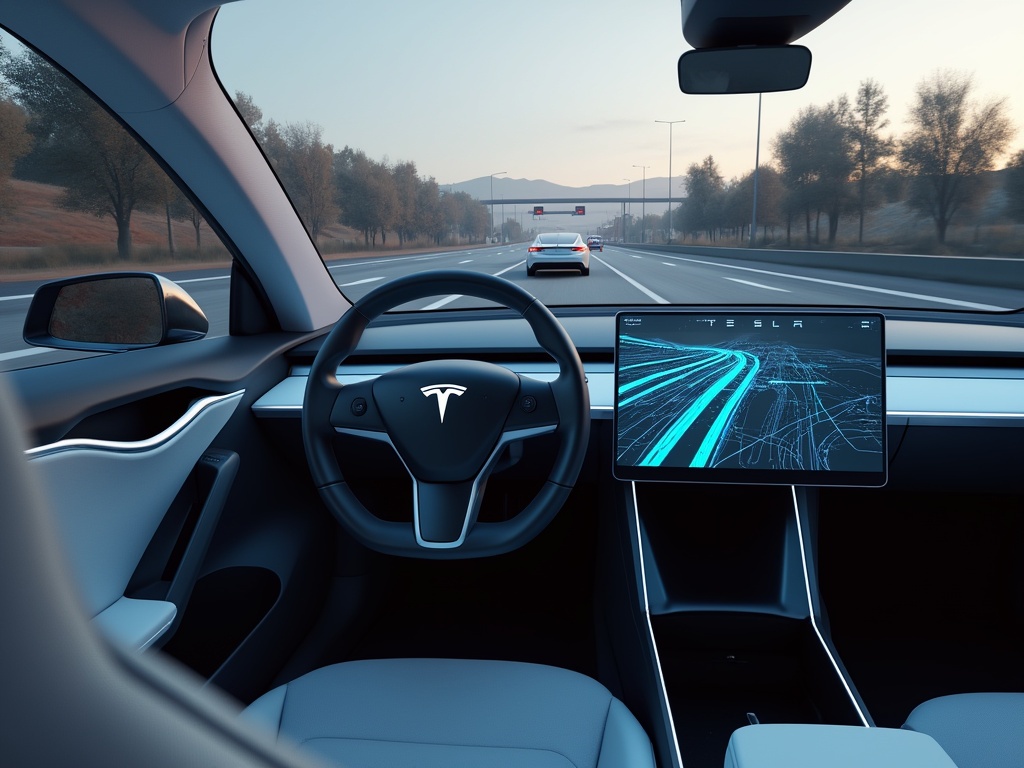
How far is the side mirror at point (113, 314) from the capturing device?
2336 mm

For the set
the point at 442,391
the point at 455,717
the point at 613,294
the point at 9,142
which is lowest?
the point at 455,717

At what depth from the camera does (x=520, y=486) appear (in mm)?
3434

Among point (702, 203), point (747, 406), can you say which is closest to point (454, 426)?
point (747, 406)

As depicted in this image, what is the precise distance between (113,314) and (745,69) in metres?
2.23

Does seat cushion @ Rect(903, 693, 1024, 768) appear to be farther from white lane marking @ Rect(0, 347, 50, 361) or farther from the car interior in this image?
white lane marking @ Rect(0, 347, 50, 361)

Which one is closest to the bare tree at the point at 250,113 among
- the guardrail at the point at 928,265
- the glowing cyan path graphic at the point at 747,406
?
the glowing cyan path graphic at the point at 747,406

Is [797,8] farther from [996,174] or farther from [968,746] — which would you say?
[996,174]

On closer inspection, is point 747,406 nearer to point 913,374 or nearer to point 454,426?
point 913,374

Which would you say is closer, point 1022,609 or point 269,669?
point 269,669

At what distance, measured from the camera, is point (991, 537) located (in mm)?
3486

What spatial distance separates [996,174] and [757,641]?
15.4 ft

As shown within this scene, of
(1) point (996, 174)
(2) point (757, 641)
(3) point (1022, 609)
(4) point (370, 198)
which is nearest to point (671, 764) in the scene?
(2) point (757, 641)

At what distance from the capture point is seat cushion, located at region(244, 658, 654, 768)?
6.02 ft

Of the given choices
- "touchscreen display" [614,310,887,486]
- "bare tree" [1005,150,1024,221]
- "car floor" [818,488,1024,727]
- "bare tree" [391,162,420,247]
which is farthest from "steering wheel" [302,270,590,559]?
"bare tree" [1005,150,1024,221]
